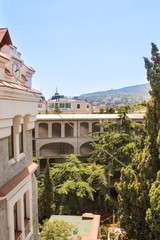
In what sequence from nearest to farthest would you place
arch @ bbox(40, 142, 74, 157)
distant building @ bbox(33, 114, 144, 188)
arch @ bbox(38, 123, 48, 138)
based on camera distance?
distant building @ bbox(33, 114, 144, 188)
arch @ bbox(38, 123, 48, 138)
arch @ bbox(40, 142, 74, 157)

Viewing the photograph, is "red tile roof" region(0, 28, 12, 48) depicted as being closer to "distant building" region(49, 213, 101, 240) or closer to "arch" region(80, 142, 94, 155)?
"distant building" region(49, 213, 101, 240)

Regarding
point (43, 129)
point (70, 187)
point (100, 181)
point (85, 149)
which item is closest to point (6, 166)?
point (70, 187)

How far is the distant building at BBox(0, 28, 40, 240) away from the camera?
3.60 meters

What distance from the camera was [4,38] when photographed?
487 centimetres

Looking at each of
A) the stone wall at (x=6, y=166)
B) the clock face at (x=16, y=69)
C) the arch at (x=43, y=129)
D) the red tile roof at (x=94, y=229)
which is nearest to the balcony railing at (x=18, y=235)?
the stone wall at (x=6, y=166)

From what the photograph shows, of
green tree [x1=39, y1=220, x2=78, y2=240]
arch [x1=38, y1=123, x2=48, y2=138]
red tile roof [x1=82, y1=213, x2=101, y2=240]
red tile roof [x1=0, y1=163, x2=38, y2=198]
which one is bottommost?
red tile roof [x1=82, y1=213, x2=101, y2=240]

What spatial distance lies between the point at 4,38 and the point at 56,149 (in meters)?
21.9

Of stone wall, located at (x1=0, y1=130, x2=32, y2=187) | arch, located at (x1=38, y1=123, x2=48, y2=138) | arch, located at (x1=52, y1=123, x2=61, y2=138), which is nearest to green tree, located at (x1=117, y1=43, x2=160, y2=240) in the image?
stone wall, located at (x1=0, y1=130, x2=32, y2=187)

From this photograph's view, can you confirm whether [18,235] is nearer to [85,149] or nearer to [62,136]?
[62,136]

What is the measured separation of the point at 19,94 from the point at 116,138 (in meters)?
16.4

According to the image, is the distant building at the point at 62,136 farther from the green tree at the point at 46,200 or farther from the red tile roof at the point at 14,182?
the red tile roof at the point at 14,182

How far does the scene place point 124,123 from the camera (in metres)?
19.6

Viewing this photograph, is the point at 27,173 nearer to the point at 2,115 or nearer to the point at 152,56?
the point at 2,115

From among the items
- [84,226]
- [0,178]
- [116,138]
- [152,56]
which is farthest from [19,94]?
[116,138]
